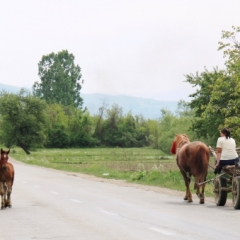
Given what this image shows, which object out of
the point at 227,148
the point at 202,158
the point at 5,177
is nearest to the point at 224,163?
the point at 227,148

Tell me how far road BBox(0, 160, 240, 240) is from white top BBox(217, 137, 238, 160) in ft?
4.20

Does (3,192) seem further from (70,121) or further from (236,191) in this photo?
(70,121)

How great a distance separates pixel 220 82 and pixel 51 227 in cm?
2695

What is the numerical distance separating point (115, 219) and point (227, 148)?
4.66 m

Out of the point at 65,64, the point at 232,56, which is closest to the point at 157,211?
the point at 232,56

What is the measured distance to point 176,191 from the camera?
25672 mm

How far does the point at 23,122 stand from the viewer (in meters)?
106

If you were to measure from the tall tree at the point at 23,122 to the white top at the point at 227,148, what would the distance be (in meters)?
87.7

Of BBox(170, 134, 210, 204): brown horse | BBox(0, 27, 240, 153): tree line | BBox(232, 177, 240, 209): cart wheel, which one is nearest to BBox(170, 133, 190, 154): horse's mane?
BBox(170, 134, 210, 204): brown horse

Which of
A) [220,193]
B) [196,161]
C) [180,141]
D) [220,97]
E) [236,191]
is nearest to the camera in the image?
[236,191]

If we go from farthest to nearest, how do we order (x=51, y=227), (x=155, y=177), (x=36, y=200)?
(x=155, y=177) < (x=36, y=200) < (x=51, y=227)

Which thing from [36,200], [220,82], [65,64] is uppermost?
[65,64]

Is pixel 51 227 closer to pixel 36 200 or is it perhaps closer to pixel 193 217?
pixel 193 217

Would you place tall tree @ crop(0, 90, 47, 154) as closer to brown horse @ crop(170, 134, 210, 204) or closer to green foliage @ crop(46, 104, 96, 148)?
green foliage @ crop(46, 104, 96, 148)
